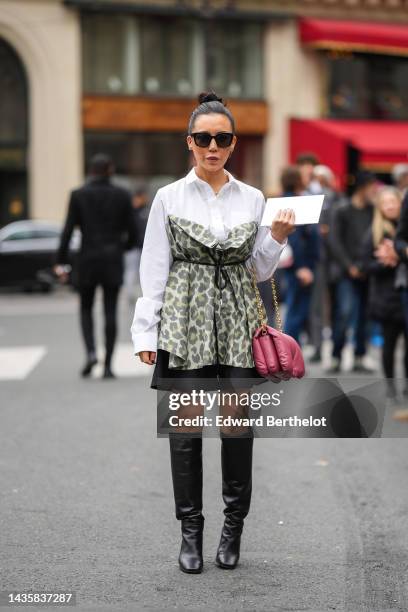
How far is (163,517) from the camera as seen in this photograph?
223 inches

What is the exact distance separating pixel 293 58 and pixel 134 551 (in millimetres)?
24351

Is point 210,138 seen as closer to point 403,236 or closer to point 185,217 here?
point 185,217

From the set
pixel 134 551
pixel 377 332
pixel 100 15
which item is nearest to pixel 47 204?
pixel 100 15

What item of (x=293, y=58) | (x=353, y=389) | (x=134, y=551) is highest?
(x=293, y=58)

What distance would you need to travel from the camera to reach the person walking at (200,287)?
4.58 metres

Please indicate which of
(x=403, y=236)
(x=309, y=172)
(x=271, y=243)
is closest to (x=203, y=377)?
(x=271, y=243)

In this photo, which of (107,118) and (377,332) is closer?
(377,332)

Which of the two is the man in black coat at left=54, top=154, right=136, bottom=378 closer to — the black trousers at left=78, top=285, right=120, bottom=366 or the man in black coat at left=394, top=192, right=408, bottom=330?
the black trousers at left=78, top=285, right=120, bottom=366

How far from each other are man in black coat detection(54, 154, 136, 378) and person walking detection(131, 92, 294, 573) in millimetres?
5356

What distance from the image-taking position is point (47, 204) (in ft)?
87.6

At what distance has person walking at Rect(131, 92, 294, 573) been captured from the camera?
180 inches

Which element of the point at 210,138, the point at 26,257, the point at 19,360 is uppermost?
the point at 210,138

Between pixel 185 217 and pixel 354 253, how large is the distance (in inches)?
247

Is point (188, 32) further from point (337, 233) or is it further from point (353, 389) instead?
point (353, 389)
